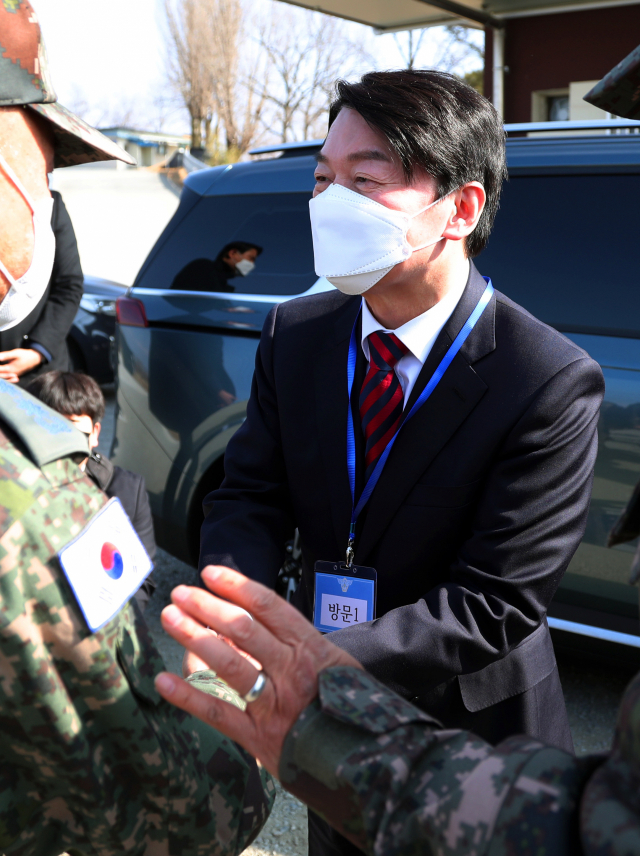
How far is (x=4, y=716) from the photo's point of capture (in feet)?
3.23

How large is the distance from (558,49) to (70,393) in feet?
26.6

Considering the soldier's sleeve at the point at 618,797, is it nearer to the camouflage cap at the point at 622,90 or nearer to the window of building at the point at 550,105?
the camouflage cap at the point at 622,90

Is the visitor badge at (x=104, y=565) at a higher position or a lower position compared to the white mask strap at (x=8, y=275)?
lower

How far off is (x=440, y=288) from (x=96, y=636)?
114 cm

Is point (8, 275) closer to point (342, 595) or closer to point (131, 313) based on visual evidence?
point (342, 595)

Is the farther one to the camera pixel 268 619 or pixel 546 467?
pixel 546 467

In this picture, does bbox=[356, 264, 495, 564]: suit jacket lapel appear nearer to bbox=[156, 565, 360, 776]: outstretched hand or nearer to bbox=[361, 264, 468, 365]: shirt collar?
bbox=[361, 264, 468, 365]: shirt collar

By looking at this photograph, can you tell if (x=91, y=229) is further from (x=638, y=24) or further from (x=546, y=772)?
(x=546, y=772)

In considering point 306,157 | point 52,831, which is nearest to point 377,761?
point 52,831

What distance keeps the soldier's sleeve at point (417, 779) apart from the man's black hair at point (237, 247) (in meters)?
2.62

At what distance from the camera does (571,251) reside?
278 centimetres

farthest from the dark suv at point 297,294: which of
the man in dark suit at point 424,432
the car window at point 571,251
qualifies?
the man in dark suit at point 424,432

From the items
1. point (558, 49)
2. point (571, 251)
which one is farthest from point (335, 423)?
point (558, 49)

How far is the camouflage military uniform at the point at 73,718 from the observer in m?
0.94
